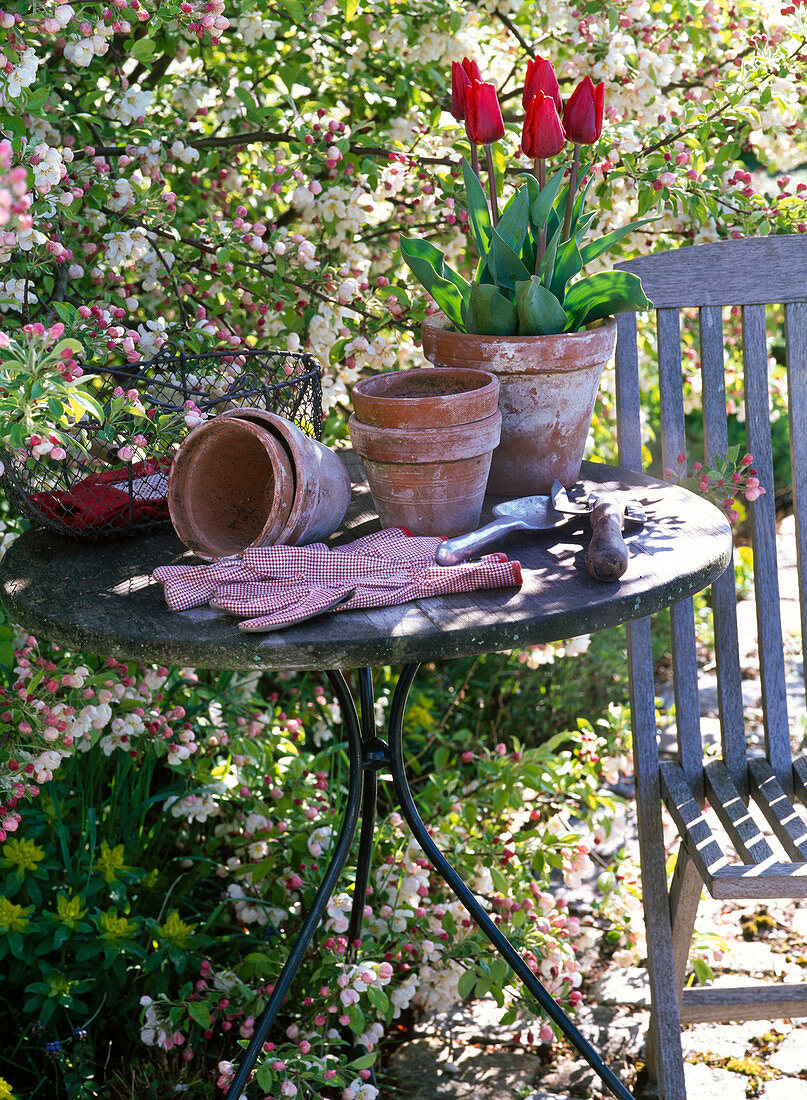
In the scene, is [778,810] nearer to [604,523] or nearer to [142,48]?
[604,523]

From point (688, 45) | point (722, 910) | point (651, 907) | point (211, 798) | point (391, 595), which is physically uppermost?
point (688, 45)

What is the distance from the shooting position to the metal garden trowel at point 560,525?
1.34 m

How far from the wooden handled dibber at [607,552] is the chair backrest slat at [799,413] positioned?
754 millimetres

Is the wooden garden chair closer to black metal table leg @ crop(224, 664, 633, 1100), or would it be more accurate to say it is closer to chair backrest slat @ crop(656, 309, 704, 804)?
chair backrest slat @ crop(656, 309, 704, 804)

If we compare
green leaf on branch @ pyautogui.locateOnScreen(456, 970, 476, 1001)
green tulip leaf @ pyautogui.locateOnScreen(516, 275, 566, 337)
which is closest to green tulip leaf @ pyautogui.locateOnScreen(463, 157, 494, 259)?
green tulip leaf @ pyautogui.locateOnScreen(516, 275, 566, 337)

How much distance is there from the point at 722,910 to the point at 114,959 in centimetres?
154

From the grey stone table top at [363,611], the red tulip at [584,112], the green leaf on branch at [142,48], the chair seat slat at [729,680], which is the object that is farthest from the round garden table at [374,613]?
the green leaf on branch at [142,48]

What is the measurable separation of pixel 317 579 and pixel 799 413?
1142 mm

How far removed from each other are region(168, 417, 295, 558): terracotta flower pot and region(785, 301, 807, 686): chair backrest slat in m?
1.07

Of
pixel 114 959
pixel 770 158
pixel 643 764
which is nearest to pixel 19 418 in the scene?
pixel 114 959

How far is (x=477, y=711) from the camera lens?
337 cm

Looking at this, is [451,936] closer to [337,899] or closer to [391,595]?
[337,899]

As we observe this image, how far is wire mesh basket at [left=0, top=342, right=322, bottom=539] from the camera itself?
5.16 feet

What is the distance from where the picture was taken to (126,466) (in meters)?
1.69
